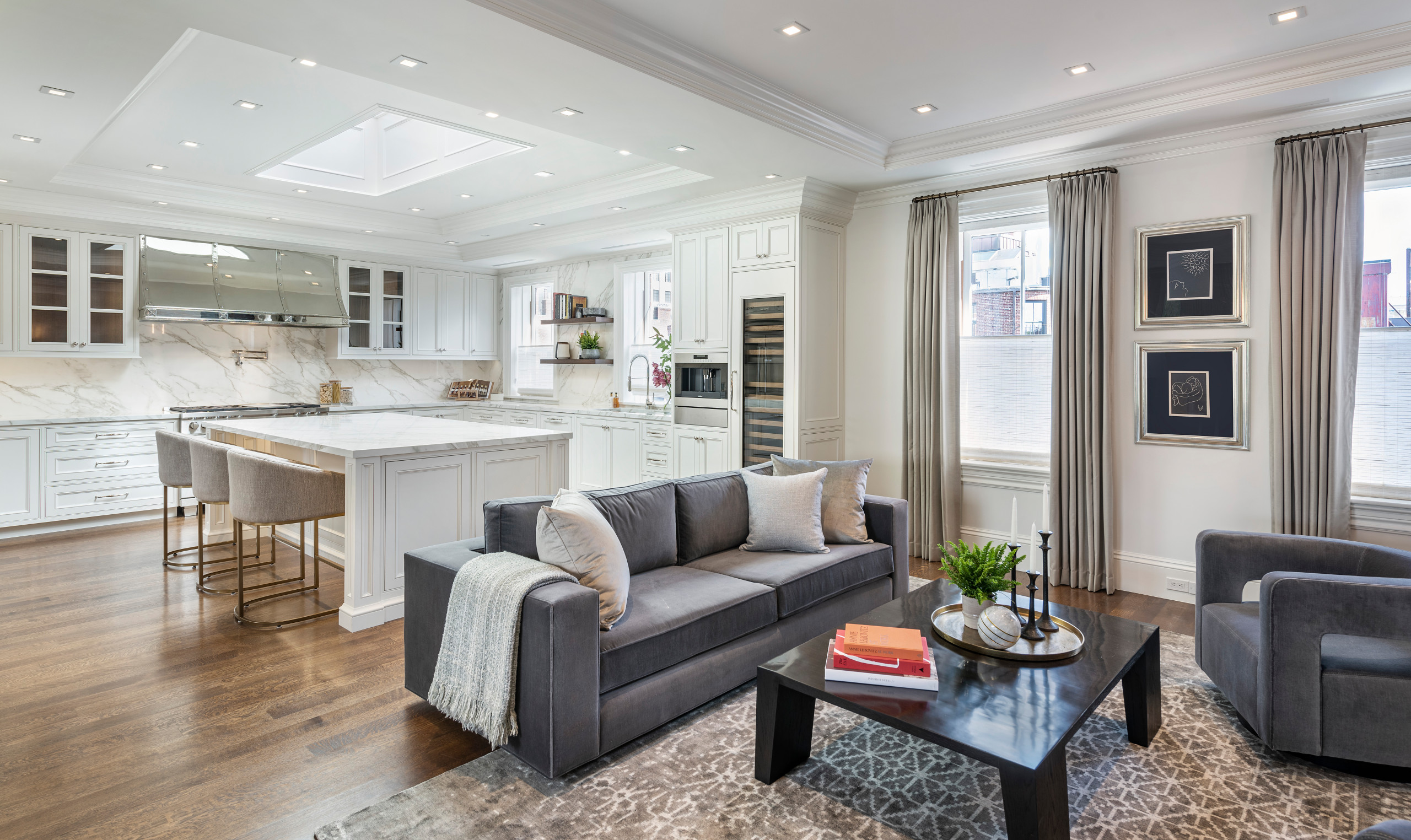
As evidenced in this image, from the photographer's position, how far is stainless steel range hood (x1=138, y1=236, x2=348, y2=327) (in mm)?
5926

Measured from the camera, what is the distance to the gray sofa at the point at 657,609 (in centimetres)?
213

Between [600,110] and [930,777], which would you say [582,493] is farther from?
[600,110]

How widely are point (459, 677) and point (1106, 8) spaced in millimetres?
3406

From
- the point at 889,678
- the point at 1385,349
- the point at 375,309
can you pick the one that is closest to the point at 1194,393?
the point at 1385,349

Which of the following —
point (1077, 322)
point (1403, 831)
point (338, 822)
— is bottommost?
point (338, 822)

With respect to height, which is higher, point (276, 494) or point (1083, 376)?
point (1083, 376)

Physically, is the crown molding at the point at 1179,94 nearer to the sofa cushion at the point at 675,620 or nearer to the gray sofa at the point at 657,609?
the gray sofa at the point at 657,609

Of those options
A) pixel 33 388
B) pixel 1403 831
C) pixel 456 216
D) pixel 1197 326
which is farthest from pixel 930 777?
pixel 33 388

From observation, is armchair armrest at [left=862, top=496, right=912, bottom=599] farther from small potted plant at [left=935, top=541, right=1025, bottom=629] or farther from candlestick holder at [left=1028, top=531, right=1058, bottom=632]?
small potted plant at [left=935, top=541, right=1025, bottom=629]

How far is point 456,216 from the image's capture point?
6961 millimetres

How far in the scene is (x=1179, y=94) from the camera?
11.6 feet

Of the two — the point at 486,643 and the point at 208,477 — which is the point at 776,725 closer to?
the point at 486,643

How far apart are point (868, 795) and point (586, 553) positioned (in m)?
1.12

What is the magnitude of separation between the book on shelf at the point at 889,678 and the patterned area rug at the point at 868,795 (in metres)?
0.36
